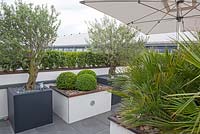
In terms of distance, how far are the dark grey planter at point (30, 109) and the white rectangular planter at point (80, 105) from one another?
0.40 metres

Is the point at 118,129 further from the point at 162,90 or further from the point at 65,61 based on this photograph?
the point at 65,61

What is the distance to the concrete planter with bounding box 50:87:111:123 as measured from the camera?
15.7 feet

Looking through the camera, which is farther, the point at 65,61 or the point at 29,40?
the point at 65,61

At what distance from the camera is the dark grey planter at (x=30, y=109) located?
4148mm

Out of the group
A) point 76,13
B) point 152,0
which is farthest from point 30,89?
point 76,13

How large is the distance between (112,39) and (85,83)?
213 cm

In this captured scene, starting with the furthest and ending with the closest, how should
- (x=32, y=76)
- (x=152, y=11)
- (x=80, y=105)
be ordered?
(x=152, y=11) < (x=80, y=105) < (x=32, y=76)

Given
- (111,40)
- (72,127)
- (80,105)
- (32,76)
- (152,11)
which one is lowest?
(72,127)

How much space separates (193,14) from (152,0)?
1381 millimetres

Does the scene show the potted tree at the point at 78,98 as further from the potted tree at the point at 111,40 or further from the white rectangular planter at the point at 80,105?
the potted tree at the point at 111,40

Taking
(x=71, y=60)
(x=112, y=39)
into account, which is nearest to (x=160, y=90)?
(x=71, y=60)

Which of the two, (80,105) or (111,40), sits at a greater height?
(111,40)

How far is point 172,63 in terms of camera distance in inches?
94.0

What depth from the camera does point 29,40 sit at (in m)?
4.41
